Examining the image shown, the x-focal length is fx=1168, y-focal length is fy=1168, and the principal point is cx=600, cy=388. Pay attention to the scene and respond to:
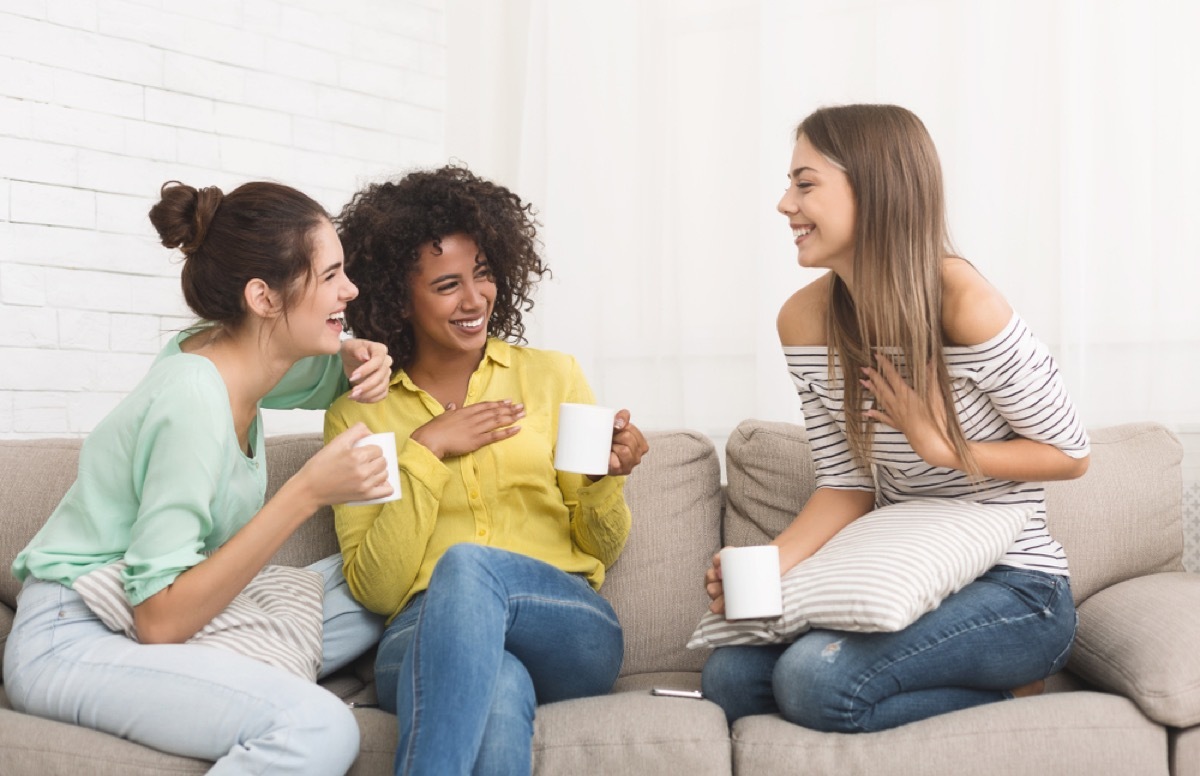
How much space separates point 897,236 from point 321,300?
0.90m

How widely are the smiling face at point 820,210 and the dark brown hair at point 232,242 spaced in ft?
2.53

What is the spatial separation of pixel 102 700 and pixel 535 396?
0.86 m

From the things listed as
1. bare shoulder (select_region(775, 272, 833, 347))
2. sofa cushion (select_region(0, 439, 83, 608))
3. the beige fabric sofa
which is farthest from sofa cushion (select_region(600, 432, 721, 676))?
sofa cushion (select_region(0, 439, 83, 608))

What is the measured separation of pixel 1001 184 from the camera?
109 inches

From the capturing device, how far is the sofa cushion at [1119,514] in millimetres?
2119

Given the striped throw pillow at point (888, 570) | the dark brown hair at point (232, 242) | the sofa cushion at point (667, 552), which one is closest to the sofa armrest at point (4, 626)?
the dark brown hair at point (232, 242)

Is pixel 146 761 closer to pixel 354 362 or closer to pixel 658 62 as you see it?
pixel 354 362

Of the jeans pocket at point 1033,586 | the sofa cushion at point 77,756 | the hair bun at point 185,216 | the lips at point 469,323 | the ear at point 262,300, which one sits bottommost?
the sofa cushion at point 77,756

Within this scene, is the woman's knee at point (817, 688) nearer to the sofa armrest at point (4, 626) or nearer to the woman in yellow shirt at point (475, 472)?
the woman in yellow shirt at point (475, 472)

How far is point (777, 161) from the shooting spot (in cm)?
306

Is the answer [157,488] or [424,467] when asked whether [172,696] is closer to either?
[157,488]

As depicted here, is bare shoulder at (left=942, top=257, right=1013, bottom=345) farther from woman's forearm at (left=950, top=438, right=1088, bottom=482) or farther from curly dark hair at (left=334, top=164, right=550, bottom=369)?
curly dark hair at (left=334, top=164, right=550, bottom=369)

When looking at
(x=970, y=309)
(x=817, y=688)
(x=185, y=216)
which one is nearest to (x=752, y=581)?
(x=817, y=688)

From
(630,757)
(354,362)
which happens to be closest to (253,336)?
(354,362)
